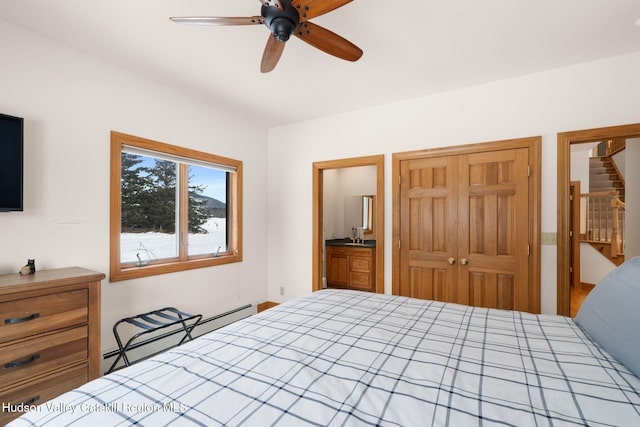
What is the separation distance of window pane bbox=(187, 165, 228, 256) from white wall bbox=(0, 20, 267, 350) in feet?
1.06

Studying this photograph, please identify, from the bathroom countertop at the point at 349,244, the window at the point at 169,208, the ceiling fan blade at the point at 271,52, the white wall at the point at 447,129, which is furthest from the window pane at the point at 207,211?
the bathroom countertop at the point at 349,244

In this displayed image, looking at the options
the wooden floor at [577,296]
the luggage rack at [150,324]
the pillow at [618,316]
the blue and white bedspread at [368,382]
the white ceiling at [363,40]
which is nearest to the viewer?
the blue and white bedspread at [368,382]

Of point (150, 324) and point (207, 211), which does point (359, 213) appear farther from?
point (150, 324)

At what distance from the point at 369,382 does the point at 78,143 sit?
2711 mm

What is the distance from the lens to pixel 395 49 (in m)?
2.29

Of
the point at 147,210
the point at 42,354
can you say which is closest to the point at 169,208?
the point at 147,210

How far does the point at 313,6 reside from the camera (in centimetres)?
145

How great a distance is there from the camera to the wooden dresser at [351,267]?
486cm

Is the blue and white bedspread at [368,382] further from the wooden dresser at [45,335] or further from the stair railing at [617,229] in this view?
the stair railing at [617,229]

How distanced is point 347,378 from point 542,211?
260cm

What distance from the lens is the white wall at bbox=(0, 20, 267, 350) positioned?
2.01 m

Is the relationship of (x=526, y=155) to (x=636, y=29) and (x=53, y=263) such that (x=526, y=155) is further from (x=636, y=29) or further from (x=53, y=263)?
(x=53, y=263)

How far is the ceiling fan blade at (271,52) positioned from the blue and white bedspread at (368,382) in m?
1.61

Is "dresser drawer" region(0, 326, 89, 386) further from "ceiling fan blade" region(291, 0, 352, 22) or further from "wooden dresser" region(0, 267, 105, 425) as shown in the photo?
"ceiling fan blade" region(291, 0, 352, 22)
